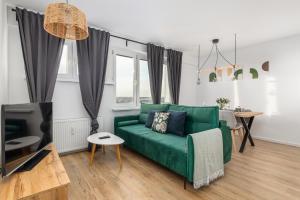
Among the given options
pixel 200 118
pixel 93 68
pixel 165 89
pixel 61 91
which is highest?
pixel 93 68

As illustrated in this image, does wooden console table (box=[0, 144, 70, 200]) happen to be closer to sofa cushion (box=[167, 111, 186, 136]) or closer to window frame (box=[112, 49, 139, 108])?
sofa cushion (box=[167, 111, 186, 136])

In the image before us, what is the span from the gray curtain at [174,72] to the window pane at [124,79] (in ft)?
3.76

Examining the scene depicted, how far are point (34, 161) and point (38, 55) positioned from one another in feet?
5.90

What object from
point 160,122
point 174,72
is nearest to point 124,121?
point 160,122

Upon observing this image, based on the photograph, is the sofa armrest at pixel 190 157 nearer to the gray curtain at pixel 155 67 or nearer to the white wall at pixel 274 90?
the gray curtain at pixel 155 67

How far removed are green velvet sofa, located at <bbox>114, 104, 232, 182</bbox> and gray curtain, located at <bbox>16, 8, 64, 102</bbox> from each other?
1509mm

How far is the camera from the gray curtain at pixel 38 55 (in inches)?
95.3

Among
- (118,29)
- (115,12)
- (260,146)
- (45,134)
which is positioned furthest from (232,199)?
(118,29)

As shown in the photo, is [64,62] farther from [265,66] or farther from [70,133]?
[265,66]

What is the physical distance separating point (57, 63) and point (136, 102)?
6.36 feet

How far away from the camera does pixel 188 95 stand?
5.32 metres

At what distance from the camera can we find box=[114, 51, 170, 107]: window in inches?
146

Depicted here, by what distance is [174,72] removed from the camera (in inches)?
179

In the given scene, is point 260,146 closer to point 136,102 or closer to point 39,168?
point 136,102
